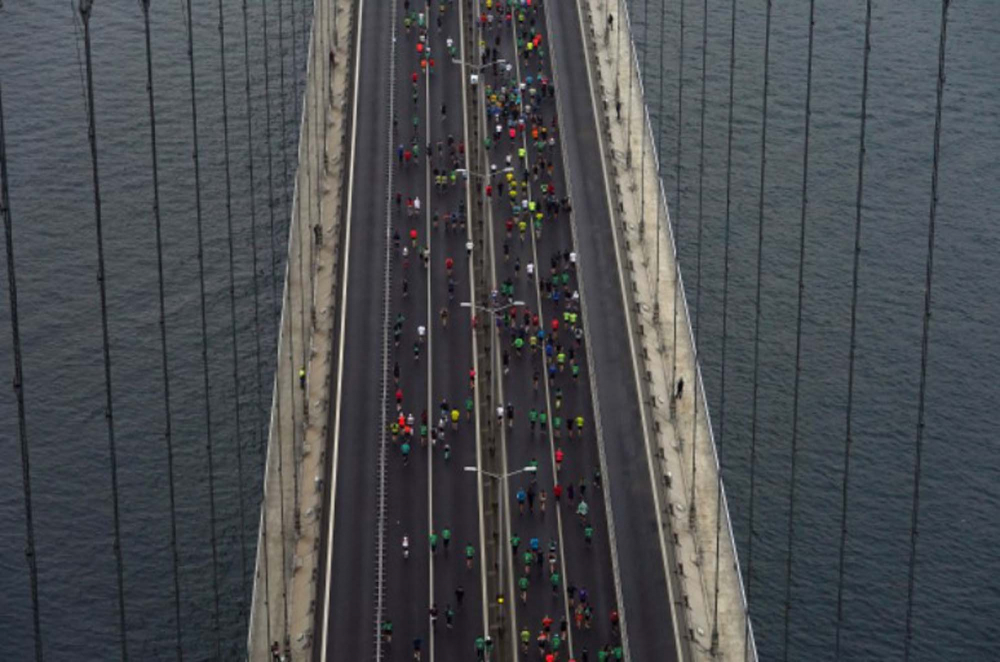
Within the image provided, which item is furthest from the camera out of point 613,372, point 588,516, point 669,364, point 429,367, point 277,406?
point 669,364

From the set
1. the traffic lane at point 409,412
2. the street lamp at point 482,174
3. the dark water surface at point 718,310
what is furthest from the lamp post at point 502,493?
the street lamp at point 482,174

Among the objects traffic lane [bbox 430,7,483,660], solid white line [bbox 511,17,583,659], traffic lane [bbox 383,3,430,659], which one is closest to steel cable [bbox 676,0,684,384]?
solid white line [bbox 511,17,583,659]

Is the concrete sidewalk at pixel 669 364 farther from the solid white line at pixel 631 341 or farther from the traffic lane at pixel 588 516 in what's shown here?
the traffic lane at pixel 588 516

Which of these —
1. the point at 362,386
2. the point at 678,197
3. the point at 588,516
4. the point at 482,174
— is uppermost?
the point at 482,174

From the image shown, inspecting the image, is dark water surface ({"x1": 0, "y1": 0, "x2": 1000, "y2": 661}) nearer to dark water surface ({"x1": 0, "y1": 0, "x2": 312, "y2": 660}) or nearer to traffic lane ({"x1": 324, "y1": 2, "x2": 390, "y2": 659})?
dark water surface ({"x1": 0, "y1": 0, "x2": 312, "y2": 660})

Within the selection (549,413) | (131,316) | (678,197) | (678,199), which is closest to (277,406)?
(549,413)

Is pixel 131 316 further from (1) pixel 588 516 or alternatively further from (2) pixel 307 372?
(1) pixel 588 516
